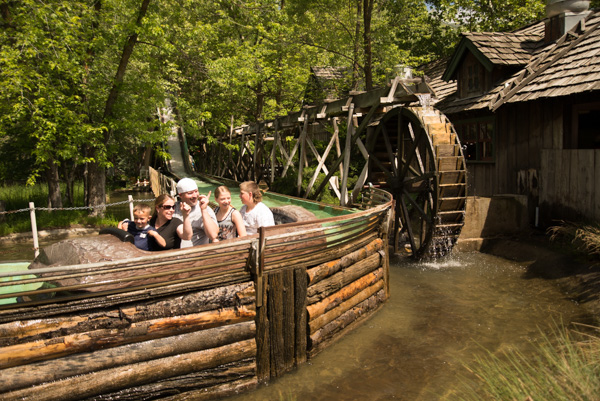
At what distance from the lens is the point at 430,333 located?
705 cm

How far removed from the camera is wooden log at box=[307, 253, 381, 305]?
19.6ft

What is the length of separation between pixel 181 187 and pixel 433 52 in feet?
75.5

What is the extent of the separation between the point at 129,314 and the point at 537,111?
37.9ft

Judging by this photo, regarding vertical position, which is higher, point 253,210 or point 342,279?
point 253,210

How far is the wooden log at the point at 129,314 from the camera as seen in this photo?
3990mm

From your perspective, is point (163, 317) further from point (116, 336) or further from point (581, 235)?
point (581, 235)

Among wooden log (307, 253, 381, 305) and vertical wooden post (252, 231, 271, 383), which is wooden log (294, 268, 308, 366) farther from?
vertical wooden post (252, 231, 271, 383)

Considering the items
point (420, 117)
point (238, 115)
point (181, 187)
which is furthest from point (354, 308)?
point (238, 115)

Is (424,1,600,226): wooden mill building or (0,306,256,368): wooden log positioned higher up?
(424,1,600,226): wooden mill building

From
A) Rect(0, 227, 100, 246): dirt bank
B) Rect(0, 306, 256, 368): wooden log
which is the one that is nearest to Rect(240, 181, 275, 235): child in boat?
Rect(0, 306, 256, 368): wooden log

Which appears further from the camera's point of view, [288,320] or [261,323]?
[288,320]

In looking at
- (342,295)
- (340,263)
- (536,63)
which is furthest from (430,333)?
(536,63)

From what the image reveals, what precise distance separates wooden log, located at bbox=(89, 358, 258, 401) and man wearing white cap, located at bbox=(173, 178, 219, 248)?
1.37m

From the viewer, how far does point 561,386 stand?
3379 mm
